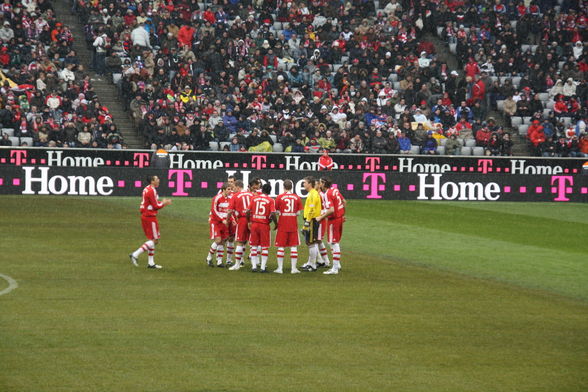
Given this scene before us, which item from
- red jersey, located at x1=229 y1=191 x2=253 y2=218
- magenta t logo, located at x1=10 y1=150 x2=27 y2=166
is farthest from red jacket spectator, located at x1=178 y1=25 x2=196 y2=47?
red jersey, located at x1=229 y1=191 x2=253 y2=218

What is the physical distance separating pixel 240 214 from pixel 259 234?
707mm

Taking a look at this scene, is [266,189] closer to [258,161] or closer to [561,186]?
[258,161]

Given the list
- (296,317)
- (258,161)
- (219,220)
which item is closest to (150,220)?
(219,220)

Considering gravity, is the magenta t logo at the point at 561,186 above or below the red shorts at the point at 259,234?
above

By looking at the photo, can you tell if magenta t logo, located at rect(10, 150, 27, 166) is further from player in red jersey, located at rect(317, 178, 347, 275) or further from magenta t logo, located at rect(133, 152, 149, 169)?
player in red jersey, located at rect(317, 178, 347, 275)

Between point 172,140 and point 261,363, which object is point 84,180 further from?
point 261,363

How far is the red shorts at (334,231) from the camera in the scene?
63.5ft

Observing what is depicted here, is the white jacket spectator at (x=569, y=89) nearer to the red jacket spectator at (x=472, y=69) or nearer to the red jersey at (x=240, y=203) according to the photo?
the red jacket spectator at (x=472, y=69)

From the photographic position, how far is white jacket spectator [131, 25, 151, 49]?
133ft

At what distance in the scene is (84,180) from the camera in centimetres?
3291

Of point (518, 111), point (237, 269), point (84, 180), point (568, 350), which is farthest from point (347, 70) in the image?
point (568, 350)

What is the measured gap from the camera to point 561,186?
1396 inches

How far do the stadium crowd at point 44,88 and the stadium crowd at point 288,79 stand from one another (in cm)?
162

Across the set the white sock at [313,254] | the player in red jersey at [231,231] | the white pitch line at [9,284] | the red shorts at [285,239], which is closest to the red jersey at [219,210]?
the player in red jersey at [231,231]
